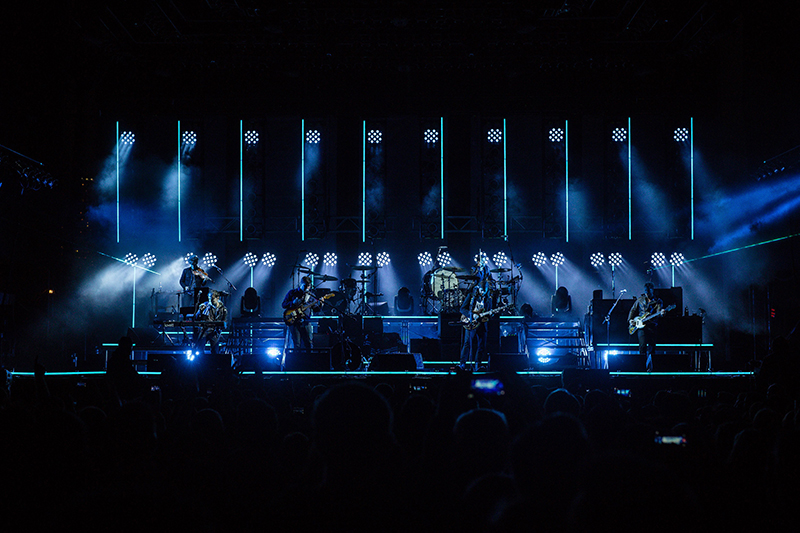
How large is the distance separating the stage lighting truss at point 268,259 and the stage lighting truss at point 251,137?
4380mm

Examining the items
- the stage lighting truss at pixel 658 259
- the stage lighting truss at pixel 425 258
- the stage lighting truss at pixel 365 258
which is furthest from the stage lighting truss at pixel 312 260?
the stage lighting truss at pixel 658 259

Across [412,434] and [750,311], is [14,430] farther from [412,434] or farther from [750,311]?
[750,311]

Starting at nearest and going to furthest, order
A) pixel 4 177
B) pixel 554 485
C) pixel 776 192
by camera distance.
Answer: pixel 554 485 < pixel 4 177 < pixel 776 192

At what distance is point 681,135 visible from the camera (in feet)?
69.5

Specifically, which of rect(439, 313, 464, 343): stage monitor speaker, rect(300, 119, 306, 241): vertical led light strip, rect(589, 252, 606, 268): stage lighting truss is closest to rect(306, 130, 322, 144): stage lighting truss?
rect(300, 119, 306, 241): vertical led light strip

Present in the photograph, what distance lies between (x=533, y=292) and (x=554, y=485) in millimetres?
19752

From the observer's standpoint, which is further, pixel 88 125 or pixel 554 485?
pixel 88 125

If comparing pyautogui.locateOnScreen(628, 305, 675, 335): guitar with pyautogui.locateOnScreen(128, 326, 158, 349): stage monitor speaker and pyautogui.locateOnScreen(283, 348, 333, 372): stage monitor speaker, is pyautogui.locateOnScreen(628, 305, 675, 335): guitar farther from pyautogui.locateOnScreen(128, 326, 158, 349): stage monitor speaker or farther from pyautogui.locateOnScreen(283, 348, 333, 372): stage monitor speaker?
pyautogui.locateOnScreen(128, 326, 158, 349): stage monitor speaker

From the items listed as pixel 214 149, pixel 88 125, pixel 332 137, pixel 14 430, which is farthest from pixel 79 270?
pixel 14 430

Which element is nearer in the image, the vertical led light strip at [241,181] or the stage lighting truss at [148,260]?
the stage lighting truss at [148,260]

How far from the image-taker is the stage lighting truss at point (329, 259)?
21078 mm

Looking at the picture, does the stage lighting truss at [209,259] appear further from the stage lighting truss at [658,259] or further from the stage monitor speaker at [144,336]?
the stage lighting truss at [658,259]

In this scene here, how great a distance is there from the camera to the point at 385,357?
10383 millimetres

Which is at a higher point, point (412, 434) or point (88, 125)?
point (88, 125)
